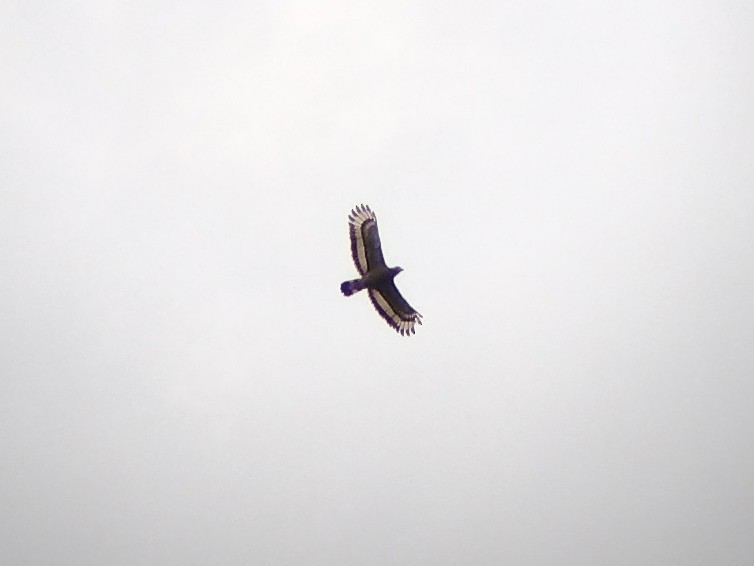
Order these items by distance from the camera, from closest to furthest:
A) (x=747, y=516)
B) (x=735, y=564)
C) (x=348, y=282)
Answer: (x=348, y=282) < (x=735, y=564) < (x=747, y=516)

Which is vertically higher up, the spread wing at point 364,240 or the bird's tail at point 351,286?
the spread wing at point 364,240

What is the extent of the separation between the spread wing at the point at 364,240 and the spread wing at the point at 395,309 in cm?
102

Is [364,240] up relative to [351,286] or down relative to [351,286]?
up

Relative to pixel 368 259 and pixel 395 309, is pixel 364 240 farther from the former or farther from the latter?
pixel 395 309

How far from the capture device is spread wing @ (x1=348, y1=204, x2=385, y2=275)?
23312mm

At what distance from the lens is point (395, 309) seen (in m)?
24.3

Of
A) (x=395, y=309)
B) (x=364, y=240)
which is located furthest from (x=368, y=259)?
(x=395, y=309)

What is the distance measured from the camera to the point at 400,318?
79.8 feet

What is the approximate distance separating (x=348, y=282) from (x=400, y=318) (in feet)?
7.63

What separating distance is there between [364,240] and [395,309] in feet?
8.69

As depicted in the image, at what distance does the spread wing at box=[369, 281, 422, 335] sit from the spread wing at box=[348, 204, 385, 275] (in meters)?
1.02

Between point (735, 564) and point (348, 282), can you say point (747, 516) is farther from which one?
point (348, 282)

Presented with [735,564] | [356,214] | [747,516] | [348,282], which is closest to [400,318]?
[348,282]

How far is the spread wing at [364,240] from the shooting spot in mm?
23312
